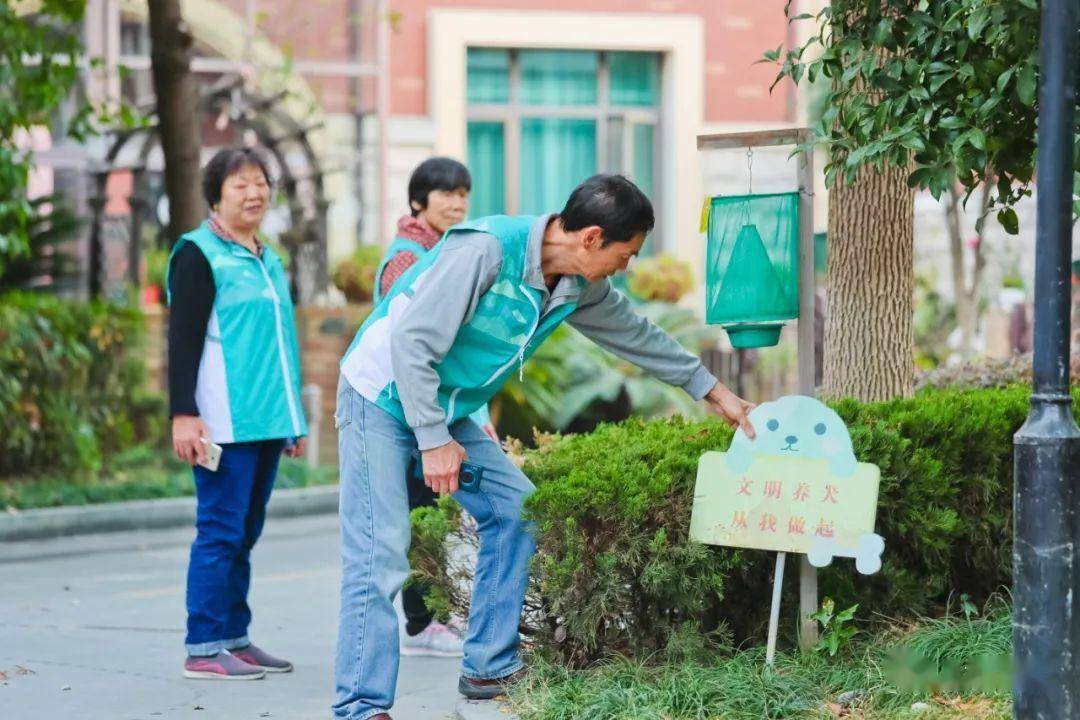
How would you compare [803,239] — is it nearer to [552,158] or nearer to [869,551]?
[869,551]

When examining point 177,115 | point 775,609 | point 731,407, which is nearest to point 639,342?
point 731,407

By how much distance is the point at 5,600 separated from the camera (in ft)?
27.1

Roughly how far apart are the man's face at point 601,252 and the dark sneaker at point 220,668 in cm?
224

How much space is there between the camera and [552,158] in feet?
66.9

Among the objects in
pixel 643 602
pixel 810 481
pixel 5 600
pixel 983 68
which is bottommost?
pixel 5 600

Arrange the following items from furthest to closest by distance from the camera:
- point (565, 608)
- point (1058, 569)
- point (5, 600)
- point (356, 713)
Result: point (5, 600) → point (565, 608) → point (356, 713) → point (1058, 569)

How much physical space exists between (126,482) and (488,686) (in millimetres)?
7506

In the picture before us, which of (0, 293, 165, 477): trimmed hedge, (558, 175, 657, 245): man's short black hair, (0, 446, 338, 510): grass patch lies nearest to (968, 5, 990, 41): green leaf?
(558, 175, 657, 245): man's short black hair

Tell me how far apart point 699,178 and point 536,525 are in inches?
612

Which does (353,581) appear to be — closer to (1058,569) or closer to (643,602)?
(643,602)

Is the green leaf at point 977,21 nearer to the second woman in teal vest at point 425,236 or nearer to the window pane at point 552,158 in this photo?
the second woman in teal vest at point 425,236

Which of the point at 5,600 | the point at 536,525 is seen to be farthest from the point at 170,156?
the point at 536,525

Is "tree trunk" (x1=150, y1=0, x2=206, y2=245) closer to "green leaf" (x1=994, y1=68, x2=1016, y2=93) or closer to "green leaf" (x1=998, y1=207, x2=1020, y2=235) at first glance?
"green leaf" (x1=998, y1=207, x2=1020, y2=235)

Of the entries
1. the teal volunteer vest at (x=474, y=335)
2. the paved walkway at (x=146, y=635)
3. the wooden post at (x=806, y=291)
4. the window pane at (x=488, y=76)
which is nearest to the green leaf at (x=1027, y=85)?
the wooden post at (x=806, y=291)
